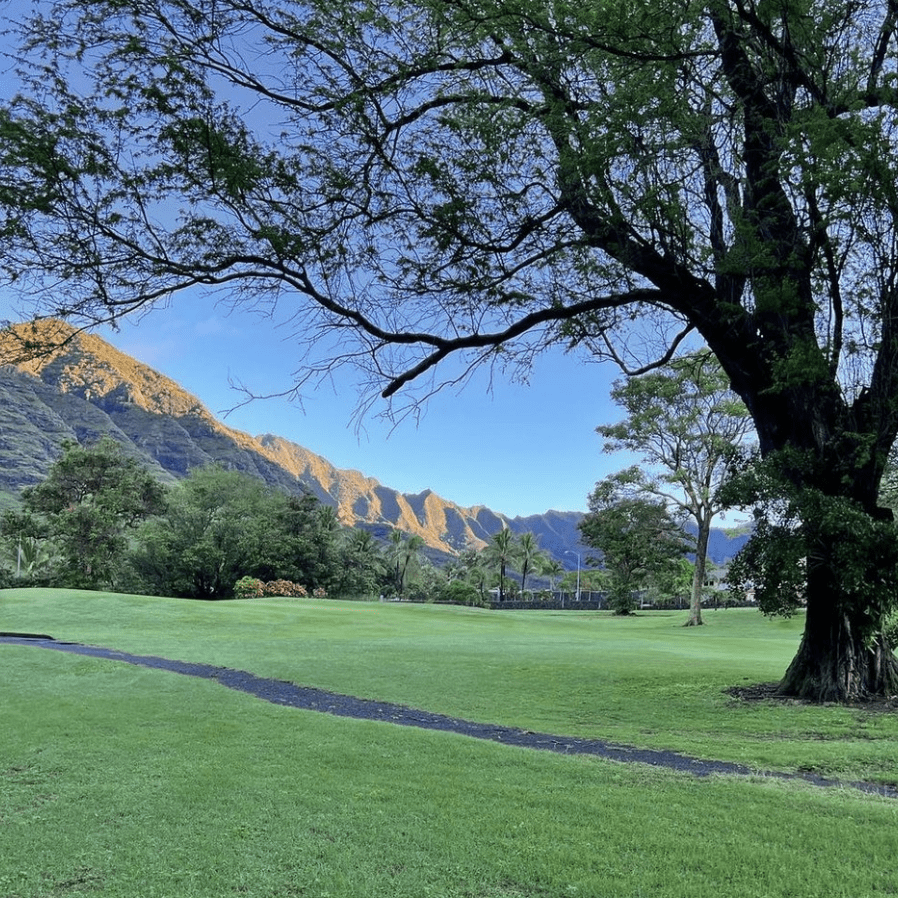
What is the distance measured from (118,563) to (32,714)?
45352mm

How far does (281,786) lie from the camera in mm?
5492

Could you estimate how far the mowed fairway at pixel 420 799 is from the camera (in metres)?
3.81

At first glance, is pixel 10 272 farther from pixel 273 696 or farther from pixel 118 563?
pixel 118 563

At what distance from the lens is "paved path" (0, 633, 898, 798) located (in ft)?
21.8

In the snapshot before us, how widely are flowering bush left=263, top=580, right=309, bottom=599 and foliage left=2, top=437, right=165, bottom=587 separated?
37.9 feet

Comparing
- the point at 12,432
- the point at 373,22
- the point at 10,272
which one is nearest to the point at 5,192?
the point at 10,272

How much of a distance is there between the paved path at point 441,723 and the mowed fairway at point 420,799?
0.41 m

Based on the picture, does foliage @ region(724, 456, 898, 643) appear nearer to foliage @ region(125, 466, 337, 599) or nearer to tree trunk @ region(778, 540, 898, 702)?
tree trunk @ region(778, 540, 898, 702)

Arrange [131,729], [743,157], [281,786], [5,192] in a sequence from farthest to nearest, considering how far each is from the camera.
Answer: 1. [743,157]
2. [5,192]
3. [131,729]
4. [281,786]

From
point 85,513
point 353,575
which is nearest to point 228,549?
point 353,575

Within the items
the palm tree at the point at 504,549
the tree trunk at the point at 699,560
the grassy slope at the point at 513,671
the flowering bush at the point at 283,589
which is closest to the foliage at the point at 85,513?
the flowering bush at the point at 283,589

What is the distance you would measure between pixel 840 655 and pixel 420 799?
322 inches

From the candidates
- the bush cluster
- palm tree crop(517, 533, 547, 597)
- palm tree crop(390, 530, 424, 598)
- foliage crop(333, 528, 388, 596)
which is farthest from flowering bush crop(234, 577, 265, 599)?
palm tree crop(517, 533, 547, 597)

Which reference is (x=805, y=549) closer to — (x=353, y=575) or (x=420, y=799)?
(x=420, y=799)
